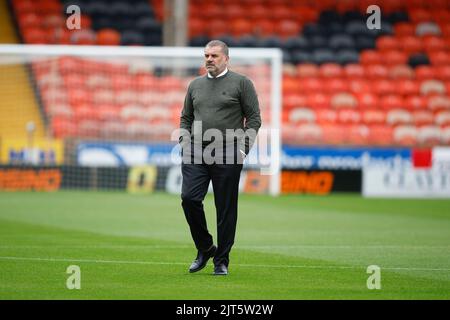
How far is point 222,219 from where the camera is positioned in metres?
Answer: 9.86

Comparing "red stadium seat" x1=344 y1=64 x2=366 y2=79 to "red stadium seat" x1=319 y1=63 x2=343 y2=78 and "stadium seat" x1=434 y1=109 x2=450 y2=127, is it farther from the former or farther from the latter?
"stadium seat" x1=434 y1=109 x2=450 y2=127

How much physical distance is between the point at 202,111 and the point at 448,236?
5959 mm

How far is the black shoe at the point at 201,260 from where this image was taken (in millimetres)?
9969

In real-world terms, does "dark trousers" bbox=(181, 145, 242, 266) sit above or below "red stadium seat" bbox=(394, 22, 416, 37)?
below

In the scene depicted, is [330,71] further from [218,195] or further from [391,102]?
[218,195]

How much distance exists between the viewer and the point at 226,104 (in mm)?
9781

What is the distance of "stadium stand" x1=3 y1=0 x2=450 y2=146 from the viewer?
2484cm

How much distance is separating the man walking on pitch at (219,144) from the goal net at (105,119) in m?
13.9

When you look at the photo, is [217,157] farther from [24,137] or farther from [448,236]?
[24,137]

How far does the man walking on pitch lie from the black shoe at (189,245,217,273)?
87 millimetres

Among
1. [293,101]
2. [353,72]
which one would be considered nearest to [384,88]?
[353,72]

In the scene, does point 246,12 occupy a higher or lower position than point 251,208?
higher

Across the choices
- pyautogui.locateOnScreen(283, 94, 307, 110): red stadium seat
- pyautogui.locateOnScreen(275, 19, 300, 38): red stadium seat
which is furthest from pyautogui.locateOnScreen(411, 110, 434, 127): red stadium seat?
pyautogui.locateOnScreen(275, 19, 300, 38): red stadium seat
